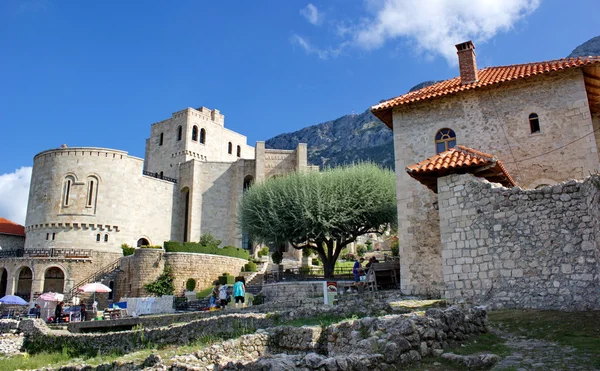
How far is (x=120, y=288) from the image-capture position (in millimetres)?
36469

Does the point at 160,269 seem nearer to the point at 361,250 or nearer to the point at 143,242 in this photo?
the point at 143,242

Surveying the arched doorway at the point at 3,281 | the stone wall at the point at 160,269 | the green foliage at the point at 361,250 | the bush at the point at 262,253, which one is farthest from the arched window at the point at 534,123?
the arched doorway at the point at 3,281

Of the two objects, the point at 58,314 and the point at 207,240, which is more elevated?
the point at 207,240

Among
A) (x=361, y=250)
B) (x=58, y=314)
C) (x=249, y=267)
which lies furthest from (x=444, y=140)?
(x=361, y=250)

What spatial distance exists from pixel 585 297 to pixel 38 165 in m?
48.8

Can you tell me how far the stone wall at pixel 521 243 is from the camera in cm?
1066

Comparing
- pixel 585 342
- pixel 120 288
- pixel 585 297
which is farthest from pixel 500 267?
pixel 120 288

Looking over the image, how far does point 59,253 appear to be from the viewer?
41219 mm

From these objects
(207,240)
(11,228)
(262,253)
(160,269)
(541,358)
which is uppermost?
(11,228)

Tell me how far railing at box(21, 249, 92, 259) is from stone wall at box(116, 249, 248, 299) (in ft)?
18.0

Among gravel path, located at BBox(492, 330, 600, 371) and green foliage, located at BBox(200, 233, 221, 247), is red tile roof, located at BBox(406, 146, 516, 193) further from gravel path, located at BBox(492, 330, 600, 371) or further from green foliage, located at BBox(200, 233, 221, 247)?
green foliage, located at BBox(200, 233, 221, 247)

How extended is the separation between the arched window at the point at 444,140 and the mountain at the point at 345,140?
4250 inches

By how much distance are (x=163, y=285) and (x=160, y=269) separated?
125cm

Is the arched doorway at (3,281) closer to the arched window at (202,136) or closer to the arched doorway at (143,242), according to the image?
the arched doorway at (143,242)
